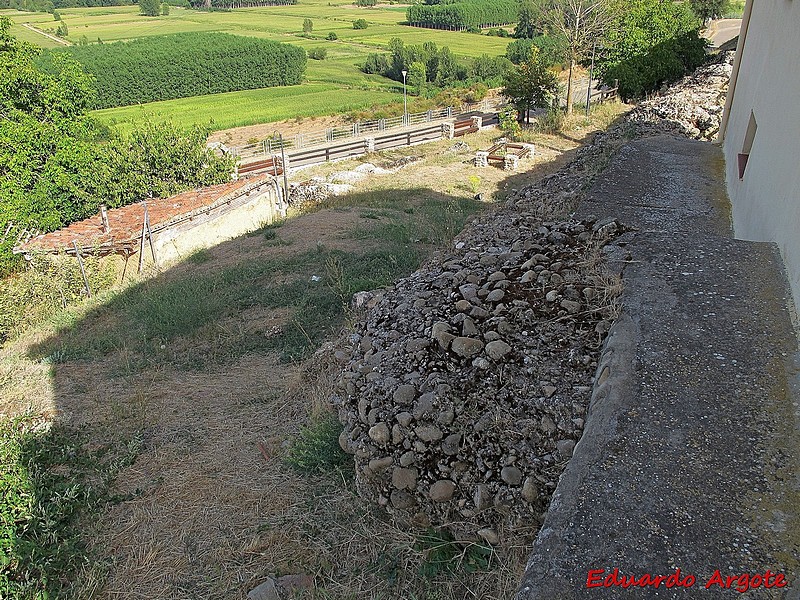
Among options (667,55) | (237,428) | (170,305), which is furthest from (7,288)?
(667,55)

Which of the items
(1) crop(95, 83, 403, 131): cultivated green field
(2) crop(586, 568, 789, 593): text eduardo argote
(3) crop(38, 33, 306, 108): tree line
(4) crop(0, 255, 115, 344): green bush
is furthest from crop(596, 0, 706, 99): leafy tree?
(3) crop(38, 33, 306, 108): tree line

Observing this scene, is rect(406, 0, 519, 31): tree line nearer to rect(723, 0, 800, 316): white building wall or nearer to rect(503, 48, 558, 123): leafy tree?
rect(503, 48, 558, 123): leafy tree

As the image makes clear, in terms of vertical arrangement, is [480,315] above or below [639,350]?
below

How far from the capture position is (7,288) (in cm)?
1199

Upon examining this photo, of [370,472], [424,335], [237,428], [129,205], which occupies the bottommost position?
[129,205]

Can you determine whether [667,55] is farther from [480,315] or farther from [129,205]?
[480,315]

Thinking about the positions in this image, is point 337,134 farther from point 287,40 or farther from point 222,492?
point 287,40

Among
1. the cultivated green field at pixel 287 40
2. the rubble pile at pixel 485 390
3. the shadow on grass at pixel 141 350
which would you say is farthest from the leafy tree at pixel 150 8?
the rubble pile at pixel 485 390

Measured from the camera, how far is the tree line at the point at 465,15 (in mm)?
93625

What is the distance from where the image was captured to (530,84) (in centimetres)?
2630

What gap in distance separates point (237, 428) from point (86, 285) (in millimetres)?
7296

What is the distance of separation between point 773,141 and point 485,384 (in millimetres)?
3693

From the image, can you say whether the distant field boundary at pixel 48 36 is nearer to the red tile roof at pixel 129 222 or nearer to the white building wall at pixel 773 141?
the red tile roof at pixel 129 222

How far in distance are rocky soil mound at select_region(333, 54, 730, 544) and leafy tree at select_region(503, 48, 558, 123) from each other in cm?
2307
